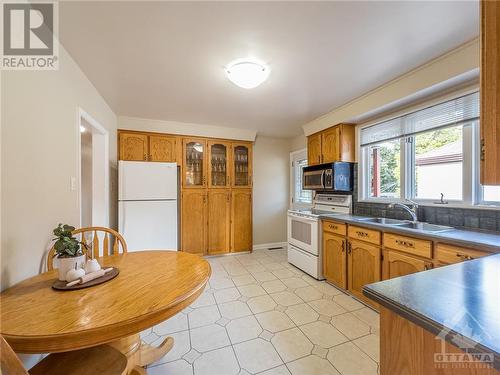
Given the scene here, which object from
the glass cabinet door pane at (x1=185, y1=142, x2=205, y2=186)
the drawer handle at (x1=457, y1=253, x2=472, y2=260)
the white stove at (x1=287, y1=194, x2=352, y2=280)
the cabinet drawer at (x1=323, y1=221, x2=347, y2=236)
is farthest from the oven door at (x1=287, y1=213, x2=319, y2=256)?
the glass cabinet door pane at (x1=185, y1=142, x2=205, y2=186)

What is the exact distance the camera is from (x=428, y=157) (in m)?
2.29

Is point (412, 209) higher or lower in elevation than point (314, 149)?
lower

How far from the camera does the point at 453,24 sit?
1.46 meters

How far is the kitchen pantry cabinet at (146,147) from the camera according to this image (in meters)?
3.29

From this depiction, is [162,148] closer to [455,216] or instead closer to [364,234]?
[364,234]

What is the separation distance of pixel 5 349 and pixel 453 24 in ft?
8.88

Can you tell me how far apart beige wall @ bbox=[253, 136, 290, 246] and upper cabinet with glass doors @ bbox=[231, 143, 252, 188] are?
277 mm

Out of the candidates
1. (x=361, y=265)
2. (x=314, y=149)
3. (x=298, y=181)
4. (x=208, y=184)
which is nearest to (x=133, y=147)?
(x=208, y=184)

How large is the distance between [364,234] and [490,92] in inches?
70.3

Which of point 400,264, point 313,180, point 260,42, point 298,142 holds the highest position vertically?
point 260,42

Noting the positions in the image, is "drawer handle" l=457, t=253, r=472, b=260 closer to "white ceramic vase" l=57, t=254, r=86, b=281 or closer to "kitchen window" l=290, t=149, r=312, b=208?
"white ceramic vase" l=57, t=254, r=86, b=281

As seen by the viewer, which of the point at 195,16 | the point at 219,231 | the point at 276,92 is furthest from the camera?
the point at 219,231

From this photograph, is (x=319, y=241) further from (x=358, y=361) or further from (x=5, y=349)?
(x=5, y=349)

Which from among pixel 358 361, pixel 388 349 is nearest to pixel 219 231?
pixel 358 361
